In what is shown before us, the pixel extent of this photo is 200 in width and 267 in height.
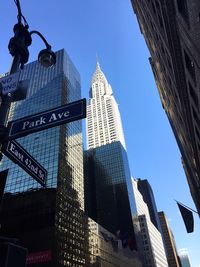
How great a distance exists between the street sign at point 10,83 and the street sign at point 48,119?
82cm

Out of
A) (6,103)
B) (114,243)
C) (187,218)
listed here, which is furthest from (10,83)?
(114,243)

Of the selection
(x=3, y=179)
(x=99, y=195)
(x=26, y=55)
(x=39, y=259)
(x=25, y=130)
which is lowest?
(x=3, y=179)

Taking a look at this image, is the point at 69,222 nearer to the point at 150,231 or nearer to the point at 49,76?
the point at 49,76

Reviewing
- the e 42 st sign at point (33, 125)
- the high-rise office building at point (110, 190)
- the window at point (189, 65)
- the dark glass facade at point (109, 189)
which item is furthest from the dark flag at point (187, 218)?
the dark glass facade at point (109, 189)

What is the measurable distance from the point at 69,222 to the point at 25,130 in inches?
2910

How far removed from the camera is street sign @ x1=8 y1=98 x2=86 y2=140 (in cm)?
687

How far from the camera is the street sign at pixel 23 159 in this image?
21.4 ft

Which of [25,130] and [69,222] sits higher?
[69,222]

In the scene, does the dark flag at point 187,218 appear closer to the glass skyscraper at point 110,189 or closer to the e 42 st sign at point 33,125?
the e 42 st sign at point 33,125

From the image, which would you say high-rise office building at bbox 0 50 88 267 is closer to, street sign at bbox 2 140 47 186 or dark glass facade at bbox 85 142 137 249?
dark glass facade at bbox 85 142 137 249

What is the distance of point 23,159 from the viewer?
7121 millimetres

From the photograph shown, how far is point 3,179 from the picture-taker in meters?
5.33

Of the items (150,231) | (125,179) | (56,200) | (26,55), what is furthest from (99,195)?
(26,55)

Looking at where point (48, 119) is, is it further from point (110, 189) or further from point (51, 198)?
point (110, 189)
